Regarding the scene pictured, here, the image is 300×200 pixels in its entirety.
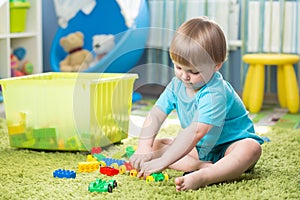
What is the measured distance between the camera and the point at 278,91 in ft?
8.59

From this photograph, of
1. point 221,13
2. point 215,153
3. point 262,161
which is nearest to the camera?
point 215,153

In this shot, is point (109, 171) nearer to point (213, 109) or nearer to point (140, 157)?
point (140, 157)

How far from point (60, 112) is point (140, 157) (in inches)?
13.6

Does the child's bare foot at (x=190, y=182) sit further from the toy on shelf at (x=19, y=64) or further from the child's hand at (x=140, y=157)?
the toy on shelf at (x=19, y=64)

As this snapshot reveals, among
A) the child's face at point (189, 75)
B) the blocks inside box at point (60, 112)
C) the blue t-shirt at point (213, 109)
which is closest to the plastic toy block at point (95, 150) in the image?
the blocks inside box at point (60, 112)

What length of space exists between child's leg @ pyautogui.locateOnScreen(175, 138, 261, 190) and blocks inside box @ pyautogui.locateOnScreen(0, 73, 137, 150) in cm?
44

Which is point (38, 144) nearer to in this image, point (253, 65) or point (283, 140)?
point (283, 140)

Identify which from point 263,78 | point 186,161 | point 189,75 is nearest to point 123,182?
point 186,161

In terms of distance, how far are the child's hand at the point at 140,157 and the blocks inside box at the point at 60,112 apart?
228 millimetres

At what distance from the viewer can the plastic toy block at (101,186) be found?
1.25 metres

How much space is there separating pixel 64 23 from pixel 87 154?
1.46 metres

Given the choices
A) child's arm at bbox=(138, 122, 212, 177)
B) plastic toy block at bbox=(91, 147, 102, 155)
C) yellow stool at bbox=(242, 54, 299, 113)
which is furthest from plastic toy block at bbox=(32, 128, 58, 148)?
yellow stool at bbox=(242, 54, 299, 113)

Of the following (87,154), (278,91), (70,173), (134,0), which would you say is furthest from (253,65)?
(70,173)

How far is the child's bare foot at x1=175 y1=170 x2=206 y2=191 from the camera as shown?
125cm
